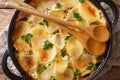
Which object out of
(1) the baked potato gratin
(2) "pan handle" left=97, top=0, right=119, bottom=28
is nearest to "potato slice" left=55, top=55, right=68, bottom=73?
(1) the baked potato gratin

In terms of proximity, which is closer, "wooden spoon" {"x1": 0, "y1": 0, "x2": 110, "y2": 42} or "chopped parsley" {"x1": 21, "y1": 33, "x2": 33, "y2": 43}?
"wooden spoon" {"x1": 0, "y1": 0, "x2": 110, "y2": 42}

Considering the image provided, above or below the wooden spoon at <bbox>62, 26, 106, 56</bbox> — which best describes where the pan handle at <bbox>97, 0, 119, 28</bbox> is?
above

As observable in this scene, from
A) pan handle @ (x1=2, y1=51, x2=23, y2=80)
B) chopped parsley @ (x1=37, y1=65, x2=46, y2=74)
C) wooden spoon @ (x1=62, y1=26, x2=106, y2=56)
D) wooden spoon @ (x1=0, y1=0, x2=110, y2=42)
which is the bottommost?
pan handle @ (x1=2, y1=51, x2=23, y2=80)

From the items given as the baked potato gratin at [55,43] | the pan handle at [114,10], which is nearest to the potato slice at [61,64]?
the baked potato gratin at [55,43]

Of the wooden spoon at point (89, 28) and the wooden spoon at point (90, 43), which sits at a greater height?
the wooden spoon at point (89, 28)

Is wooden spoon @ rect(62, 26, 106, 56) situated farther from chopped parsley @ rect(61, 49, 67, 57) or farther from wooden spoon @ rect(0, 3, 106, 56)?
chopped parsley @ rect(61, 49, 67, 57)

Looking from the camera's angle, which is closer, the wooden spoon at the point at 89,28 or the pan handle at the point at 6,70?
the wooden spoon at the point at 89,28

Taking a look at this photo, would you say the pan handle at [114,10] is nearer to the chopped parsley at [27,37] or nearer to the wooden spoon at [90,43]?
the wooden spoon at [90,43]

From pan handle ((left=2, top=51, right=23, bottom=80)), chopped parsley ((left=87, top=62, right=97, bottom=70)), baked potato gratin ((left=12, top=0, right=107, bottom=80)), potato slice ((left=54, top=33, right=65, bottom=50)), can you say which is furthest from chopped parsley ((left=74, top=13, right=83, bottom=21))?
pan handle ((left=2, top=51, right=23, bottom=80))
